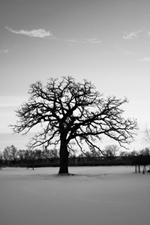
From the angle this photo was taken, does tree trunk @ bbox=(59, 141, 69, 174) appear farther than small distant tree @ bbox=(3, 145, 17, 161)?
No

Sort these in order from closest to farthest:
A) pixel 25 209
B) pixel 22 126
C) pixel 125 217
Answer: pixel 125 217 < pixel 25 209 < pixel 22 126

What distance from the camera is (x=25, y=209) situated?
9.20m

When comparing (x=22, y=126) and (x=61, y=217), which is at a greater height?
(x=22, y=126)

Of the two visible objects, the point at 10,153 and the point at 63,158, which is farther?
the point at 10,153

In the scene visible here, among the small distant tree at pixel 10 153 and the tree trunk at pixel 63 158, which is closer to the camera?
the tree trunk at pixel 63 158

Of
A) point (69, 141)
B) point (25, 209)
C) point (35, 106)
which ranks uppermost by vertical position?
point (35, 106)

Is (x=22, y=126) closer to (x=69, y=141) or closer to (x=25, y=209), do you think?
(x=69, y=141)

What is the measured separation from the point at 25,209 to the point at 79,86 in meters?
22.6

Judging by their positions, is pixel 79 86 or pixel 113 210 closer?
pixel 113 210

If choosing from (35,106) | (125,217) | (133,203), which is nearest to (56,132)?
(35,106)

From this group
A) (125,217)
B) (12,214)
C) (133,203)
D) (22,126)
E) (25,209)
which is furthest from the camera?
(22,126)

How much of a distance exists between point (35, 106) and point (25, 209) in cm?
2128

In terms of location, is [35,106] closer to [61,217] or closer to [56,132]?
[56,132]

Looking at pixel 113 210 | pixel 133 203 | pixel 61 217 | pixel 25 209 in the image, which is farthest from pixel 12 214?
pixel 133 203
